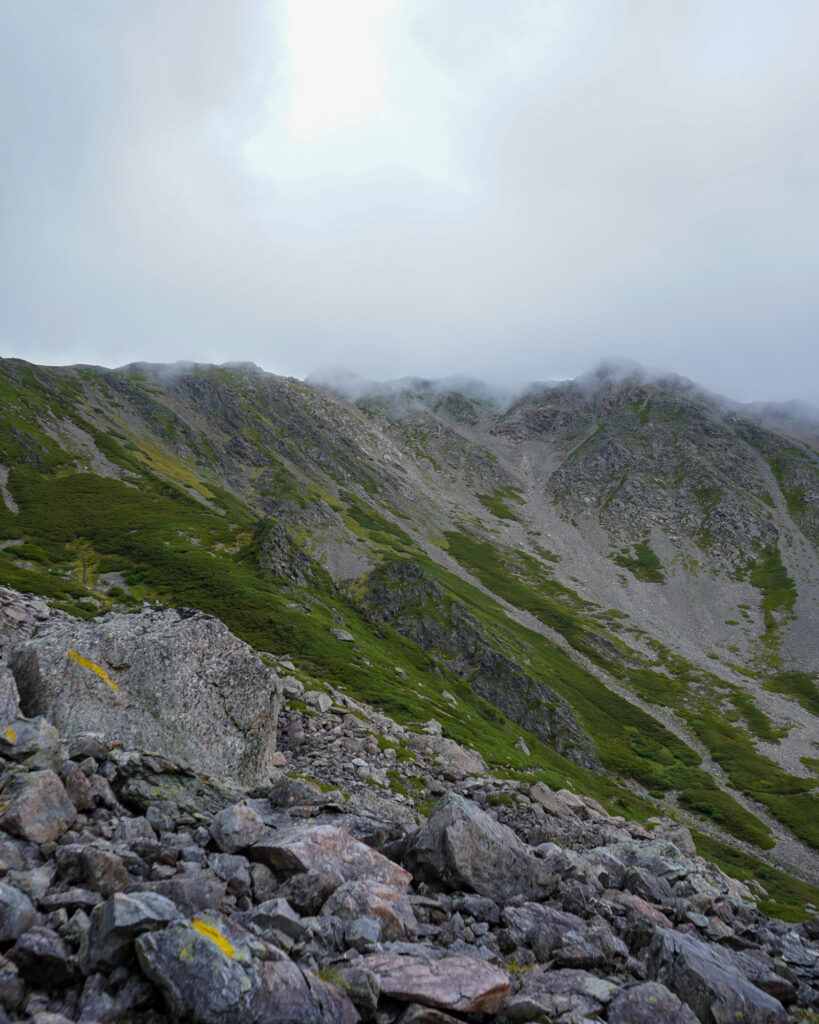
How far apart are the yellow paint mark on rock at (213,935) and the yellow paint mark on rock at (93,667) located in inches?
435

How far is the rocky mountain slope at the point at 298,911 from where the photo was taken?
5879 mm

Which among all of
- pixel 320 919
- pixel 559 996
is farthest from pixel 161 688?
pixel 559 996

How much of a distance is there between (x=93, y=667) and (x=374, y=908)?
460 inches

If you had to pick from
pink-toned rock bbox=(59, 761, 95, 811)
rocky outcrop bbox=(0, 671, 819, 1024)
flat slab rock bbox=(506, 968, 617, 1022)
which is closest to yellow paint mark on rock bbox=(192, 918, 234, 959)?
rocky outcrop bbox=(0, 671, 819, 1024)

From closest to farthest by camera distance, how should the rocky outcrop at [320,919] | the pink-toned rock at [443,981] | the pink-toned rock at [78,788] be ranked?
1. the rocky outcrop at [320,919]
2. the pink-toned rock at [443,981]
3. the pink-toned rock at [78,788]

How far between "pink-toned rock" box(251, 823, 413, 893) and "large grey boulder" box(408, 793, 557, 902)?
28.9 inches

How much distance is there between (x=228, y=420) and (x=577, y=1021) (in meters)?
195

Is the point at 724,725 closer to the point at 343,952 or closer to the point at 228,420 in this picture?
the point at 343,952

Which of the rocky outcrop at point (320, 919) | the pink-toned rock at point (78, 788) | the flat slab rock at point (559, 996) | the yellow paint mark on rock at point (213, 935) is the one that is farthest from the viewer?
the pink-toned rock at point (78, 788)

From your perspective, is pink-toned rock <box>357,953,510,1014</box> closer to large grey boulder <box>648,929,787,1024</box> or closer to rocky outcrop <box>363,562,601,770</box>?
large grey boulder <box>648,929,787,1024</box>

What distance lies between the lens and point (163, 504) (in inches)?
Result: 3388

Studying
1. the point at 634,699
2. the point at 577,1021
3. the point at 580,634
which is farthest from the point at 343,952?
the point at 580,634

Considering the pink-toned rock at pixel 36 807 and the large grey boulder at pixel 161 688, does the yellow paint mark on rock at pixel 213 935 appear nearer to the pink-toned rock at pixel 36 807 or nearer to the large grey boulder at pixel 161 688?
the pink-toned rock at pixel 36 807

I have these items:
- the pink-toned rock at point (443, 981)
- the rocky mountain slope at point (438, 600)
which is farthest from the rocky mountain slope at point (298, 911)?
the rocky mountain slope at point (438, 600)
